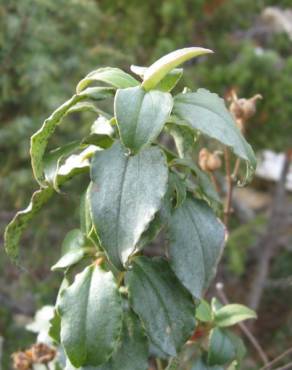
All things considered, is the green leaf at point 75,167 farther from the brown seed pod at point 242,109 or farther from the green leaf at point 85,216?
the brown seed pod at point 242,109

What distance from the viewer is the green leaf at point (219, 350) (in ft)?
3.40

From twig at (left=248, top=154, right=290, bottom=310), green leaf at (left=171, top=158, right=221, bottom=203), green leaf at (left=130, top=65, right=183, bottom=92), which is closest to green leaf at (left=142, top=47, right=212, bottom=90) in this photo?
green leaf at (left=130, top=65, right=183, bottom=92)

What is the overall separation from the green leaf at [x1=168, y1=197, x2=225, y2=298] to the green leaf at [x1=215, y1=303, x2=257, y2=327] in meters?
0.24

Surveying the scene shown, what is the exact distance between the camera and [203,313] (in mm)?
1066

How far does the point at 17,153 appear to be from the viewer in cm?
271

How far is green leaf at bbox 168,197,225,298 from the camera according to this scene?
84 cm

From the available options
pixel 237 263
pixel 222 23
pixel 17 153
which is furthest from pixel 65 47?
pixel 237 263

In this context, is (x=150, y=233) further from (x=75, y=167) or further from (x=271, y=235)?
(x=271, y=235)

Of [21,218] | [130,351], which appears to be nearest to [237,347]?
[130,351]

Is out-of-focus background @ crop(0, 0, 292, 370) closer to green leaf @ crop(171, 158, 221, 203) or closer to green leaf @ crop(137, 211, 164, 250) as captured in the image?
green leaf @ crop(171, 158, 221, 203)

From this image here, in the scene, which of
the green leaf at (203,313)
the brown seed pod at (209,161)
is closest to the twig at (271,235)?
the brown seed pod at (209,161)

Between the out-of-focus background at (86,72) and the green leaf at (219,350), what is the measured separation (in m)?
1.32

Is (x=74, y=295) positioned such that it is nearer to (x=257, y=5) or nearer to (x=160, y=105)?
(x=160, y=105)

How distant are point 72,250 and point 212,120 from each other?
0.27m
